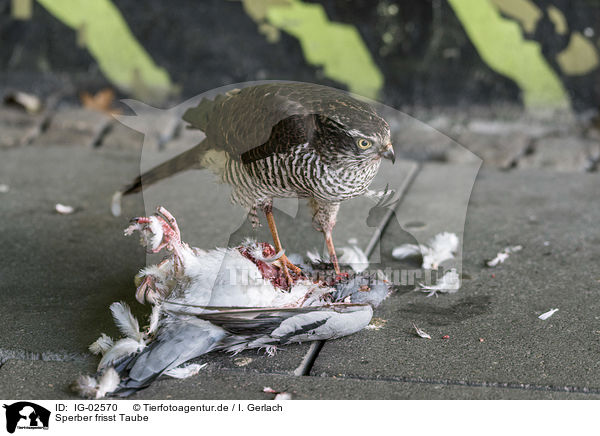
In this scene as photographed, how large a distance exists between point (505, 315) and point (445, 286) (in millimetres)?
330

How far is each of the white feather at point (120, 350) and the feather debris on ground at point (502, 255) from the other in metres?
1.78

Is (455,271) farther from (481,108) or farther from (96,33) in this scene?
(96,33)

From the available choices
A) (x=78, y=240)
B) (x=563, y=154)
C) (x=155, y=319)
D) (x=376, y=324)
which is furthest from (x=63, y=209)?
(x=563, y=154)

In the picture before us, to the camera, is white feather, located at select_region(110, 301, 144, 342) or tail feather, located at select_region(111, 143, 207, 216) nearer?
white feather, located at select_region(110, 301, 144, 342)

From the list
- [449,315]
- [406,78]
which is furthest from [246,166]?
[406,78]

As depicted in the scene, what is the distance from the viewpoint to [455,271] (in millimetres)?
3432

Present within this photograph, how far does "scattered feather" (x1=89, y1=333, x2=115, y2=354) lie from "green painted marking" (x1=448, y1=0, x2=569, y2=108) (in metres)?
4.21

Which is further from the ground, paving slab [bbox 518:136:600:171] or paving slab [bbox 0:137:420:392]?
paving slab [bbox 518:136:600:171]

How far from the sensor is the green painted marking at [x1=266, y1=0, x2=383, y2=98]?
5969 mm

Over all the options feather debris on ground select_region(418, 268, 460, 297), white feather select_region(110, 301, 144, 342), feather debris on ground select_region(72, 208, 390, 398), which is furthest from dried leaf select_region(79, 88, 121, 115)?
feather debris on ground select_region(418, 268, 460, 297)

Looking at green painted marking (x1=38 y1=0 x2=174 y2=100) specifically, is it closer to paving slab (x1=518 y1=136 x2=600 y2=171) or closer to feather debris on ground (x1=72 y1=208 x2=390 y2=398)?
paving slab (x1=518 y1=136 x2=600 y2=171)

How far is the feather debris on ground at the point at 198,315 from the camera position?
257 centimetres

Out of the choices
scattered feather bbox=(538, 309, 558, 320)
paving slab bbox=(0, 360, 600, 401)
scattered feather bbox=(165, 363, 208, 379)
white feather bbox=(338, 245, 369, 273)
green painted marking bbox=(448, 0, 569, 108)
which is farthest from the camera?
green painted marking bbox=(448, 0, 569, 108)
